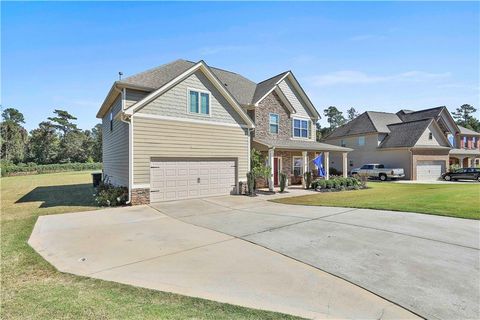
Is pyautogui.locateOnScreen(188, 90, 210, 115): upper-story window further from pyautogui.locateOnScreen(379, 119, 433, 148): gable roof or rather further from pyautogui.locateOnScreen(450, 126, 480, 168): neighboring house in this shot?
pyautogui.locateOnScreen(450, 126, 480, 168): neighboring house

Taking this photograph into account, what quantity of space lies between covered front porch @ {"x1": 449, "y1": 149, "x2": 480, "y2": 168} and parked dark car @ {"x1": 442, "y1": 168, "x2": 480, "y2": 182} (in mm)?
6472

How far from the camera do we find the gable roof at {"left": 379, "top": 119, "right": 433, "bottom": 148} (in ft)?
88.2

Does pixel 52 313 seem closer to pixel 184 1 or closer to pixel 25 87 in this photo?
pixel 184 1

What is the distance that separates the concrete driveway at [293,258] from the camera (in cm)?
353

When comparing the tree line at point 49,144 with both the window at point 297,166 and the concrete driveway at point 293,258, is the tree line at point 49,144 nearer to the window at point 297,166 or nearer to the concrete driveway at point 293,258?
the window at point 297,166

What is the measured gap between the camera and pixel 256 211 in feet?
33.5

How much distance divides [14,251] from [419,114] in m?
42.7

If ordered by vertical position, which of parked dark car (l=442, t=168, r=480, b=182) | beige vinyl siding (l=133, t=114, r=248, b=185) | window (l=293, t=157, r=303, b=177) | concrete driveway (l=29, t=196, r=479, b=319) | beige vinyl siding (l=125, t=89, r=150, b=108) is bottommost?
concrete driveway (l=29, t=196, r=479, b=319)

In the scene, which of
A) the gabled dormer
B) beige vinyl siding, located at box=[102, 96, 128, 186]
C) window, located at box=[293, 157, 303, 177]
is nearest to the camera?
beige vinyl siding, located at box=[102, 96, 128, 186]

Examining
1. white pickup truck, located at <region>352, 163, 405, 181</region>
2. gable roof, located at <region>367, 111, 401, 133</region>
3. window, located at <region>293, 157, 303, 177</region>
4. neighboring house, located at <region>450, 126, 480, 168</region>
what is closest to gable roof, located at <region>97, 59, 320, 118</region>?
window, located at <region>293, 157, 303, 177</region>

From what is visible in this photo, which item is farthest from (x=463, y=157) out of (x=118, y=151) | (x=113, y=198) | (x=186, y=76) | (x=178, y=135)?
(x=113, y=198)

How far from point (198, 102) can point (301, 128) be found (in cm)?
1056

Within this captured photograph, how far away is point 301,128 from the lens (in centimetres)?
2128

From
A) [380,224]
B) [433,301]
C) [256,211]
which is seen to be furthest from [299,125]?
[433,301]
